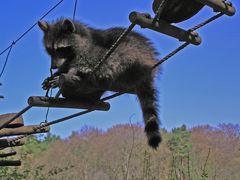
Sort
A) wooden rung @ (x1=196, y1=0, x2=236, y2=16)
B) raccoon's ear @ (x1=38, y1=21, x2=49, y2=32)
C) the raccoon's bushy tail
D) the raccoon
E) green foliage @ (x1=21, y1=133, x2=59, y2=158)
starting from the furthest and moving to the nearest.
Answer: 1. green foliage @ (x1=21, y1=133, x2=59, y2=158)
2. raccoon's ear @ (x1=38, y1=21, x2=49, y2=32)
3. the raccoon's bushy tail
4. the raccoon
5. wooden rung @ (x1=196, y1=0, x2=236, y2=16)

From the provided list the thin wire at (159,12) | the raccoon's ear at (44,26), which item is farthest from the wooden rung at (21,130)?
the thin wire at (159,12)

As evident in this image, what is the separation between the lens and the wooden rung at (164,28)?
296 centimetres

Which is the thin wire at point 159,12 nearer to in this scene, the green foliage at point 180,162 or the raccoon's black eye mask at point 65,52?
the raccoon's black eye mask at point 65,52

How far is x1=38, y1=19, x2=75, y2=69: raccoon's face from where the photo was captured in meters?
4.43

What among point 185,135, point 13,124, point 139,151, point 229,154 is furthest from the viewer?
point 185,135

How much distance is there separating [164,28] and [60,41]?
1.62m

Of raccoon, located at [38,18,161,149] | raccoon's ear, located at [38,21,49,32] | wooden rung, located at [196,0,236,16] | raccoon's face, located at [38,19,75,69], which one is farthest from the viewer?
raccoon's ear, located at [38,21,49,32]

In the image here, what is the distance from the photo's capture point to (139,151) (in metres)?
10.2

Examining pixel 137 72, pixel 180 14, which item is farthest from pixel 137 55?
pixel 180 14

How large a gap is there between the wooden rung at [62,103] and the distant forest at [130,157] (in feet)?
4.39

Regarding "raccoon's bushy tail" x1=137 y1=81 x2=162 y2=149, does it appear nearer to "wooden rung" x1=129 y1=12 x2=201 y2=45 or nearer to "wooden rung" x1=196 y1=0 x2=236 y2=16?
"wooden rung" x1=129 y1=12 x2=201 y2=45

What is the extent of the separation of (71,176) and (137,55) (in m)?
7.93

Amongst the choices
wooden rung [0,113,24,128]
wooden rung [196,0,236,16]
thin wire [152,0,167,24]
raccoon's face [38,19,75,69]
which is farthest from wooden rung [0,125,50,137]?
wooden rung [196,0,236,16]

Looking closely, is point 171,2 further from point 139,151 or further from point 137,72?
point 139,151
